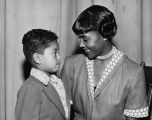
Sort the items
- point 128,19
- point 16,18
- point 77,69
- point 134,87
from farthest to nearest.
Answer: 1. point 128,19
2. point 16,18
3. point 77,69
4. point 134,87

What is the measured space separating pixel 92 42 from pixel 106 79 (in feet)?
0.76

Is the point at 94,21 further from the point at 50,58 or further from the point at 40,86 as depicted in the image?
the point at 40,86

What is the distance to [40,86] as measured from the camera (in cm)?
155

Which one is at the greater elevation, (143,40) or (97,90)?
(143,40)

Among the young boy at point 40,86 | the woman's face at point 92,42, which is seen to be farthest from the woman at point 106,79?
the young boy at point 40,86

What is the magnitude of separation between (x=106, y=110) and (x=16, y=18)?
0.90 meters

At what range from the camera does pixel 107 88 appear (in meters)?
1.72

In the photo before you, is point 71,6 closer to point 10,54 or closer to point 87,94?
point 10,54

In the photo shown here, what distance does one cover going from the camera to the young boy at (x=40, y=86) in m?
1.49

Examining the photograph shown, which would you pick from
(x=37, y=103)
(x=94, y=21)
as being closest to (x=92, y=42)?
(x=94, y=21)

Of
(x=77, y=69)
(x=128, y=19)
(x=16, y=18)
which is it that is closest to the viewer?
(x=77, y=69)

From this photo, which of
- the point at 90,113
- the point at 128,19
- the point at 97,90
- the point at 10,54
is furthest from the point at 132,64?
the point at 10,54

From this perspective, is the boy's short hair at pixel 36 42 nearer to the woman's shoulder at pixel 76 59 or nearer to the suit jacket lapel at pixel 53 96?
the suit jacket lapel at pixel 53 96

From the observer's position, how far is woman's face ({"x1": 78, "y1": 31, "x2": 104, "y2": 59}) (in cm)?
168
